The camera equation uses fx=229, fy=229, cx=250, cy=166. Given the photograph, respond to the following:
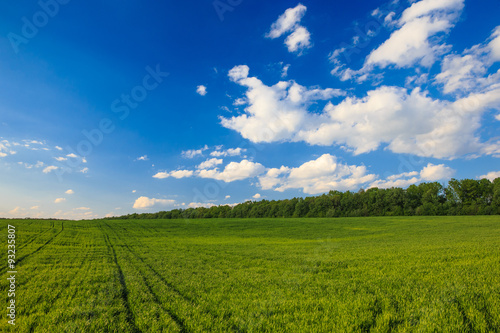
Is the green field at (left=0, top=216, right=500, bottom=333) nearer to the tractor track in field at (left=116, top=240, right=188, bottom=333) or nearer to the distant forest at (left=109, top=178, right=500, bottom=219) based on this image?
the tractor track in field at (left=116, top=240, right=188, bottom=333)

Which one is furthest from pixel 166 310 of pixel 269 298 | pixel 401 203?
pixel 401 203

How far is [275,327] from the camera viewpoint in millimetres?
6414

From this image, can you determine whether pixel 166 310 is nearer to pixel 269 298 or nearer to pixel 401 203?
pixel 269 298

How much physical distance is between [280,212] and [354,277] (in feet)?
428

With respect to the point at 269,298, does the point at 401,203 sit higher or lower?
lower

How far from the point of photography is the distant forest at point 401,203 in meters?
89.3

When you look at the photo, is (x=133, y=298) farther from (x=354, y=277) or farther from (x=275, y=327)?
(x=354, y=277)

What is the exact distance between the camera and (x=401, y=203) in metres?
107

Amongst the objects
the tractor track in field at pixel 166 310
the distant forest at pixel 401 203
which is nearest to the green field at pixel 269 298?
the tractor track in field at pixel 166 310

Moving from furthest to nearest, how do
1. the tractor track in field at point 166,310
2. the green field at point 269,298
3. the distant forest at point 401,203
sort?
the distant forest at point 401,203, the tractor track in field at point 166,310, the green field at point 269,298

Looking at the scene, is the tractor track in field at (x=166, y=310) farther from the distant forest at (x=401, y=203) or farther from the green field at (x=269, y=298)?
the distant forest at (x=401, y=203)

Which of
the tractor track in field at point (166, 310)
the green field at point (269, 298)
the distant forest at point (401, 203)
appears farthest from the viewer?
the distant forest at point (401, 203)

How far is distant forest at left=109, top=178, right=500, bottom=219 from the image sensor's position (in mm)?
89312

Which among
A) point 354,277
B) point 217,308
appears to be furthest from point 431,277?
point 217,308
